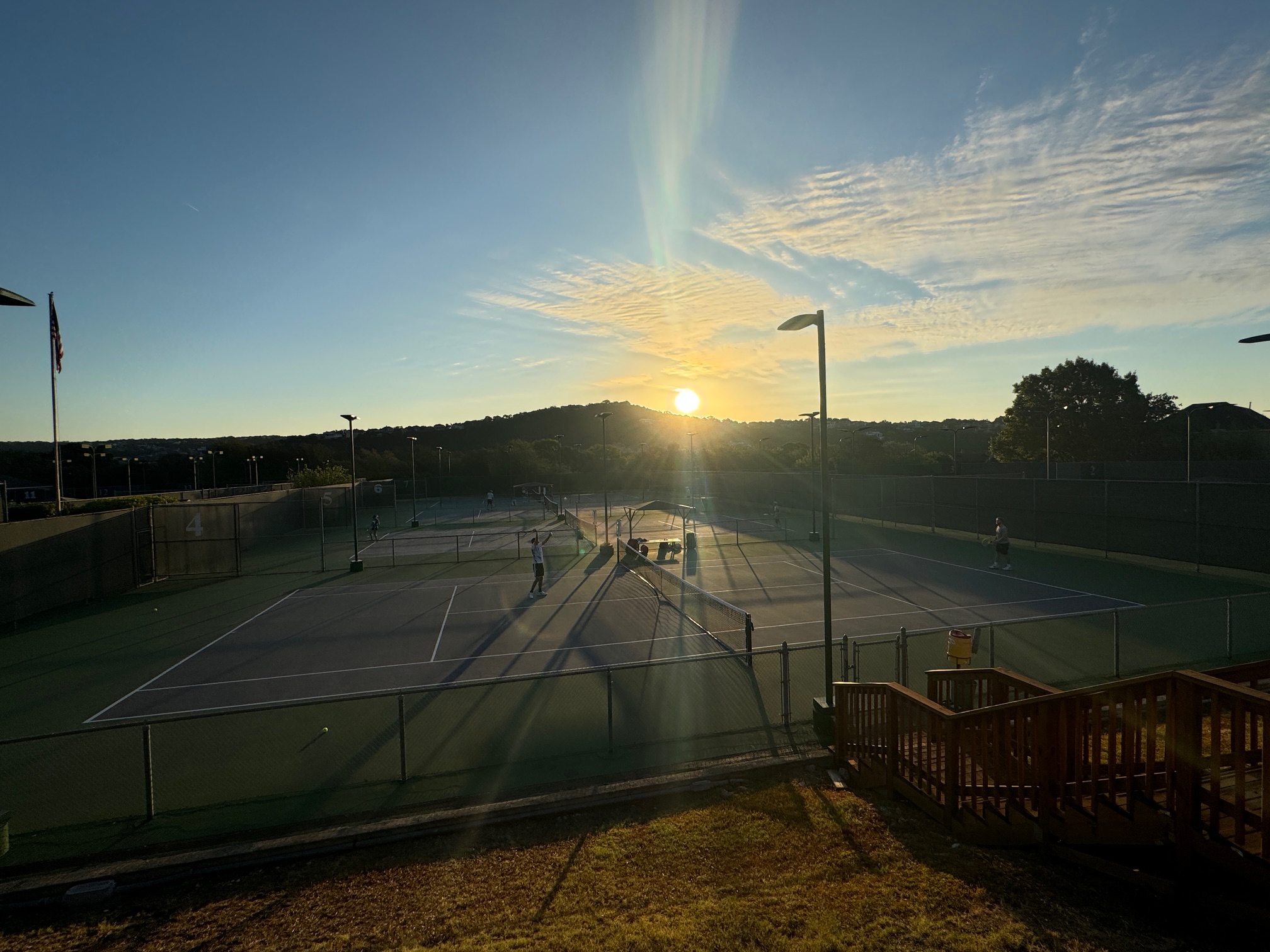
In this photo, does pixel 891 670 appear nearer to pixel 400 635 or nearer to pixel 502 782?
pixel 502 782

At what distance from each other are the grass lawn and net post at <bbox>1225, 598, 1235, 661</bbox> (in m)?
9.13

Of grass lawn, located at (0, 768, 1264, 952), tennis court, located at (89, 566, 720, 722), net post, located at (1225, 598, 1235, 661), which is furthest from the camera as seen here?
tennis court, located at (89, 566, 720, 722)

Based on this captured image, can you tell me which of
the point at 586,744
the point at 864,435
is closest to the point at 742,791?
the point at 586,744

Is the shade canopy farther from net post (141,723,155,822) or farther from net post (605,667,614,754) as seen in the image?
net post (605,667,614,754)

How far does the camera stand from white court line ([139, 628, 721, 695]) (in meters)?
13.2

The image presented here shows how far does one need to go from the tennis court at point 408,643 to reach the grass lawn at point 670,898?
5.23 metres

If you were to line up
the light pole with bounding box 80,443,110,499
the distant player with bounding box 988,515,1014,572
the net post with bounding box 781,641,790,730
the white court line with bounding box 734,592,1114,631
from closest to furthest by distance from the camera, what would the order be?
the net post with bounding box 781,641,790,730 → the white court line with bounding box 734,592,1114,631 → the distant player with bounding box 988,515,1014,572 → the light pole with bounding box 80,443,110,499

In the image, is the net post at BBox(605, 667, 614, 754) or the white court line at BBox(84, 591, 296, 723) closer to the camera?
the net post at BBox(605, 667, 614, 754)

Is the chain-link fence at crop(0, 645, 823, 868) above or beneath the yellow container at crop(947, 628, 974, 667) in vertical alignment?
beneath

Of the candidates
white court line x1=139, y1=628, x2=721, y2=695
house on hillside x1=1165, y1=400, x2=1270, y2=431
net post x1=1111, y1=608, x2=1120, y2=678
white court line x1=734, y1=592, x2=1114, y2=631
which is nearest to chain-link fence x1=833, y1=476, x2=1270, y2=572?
white court line x1=734, y1=592, x2=1114, y2=631

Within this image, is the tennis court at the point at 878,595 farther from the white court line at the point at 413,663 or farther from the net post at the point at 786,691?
the net post at the point at 786,691

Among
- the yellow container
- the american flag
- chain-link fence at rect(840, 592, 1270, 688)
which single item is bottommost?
chain-link fence at rect(840, 592, 1270, 688)

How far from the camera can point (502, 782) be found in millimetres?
8500

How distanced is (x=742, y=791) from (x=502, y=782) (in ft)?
9.97
